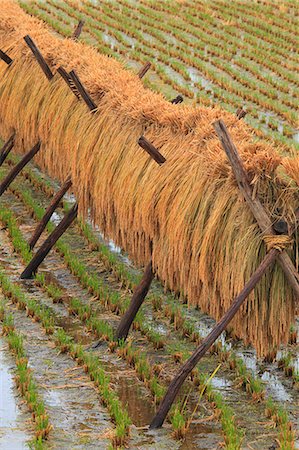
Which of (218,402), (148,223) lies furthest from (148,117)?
(218,402)

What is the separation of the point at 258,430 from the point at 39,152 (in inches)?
209

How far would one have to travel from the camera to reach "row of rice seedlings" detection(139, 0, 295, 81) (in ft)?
70.6

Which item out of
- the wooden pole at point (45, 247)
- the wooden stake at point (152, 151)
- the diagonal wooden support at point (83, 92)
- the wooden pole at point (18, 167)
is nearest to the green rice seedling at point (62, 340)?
the wooden pole at point (45, 247)

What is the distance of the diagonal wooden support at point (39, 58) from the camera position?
11.3 metres

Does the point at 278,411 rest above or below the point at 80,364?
above

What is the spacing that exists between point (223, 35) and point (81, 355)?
55.1ft

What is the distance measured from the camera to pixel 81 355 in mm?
8398

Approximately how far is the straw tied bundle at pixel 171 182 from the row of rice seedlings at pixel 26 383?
1164mm

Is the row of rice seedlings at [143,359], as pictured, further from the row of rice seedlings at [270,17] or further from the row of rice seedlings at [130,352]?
the row of rice seedlings at [270,17]

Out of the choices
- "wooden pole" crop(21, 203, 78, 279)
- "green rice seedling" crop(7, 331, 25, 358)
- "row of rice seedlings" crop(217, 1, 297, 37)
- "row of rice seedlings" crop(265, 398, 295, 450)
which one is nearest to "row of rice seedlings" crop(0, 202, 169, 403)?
"wooden pole" crop(21, 203, 78, 279)

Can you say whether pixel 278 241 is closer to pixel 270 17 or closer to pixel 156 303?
pixel 156 303

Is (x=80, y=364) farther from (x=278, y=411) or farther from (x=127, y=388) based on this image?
(x=278, y=411)

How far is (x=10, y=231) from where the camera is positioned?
1188cm

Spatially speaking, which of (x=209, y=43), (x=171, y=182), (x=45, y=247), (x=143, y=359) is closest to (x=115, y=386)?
(x=143, y=359)
